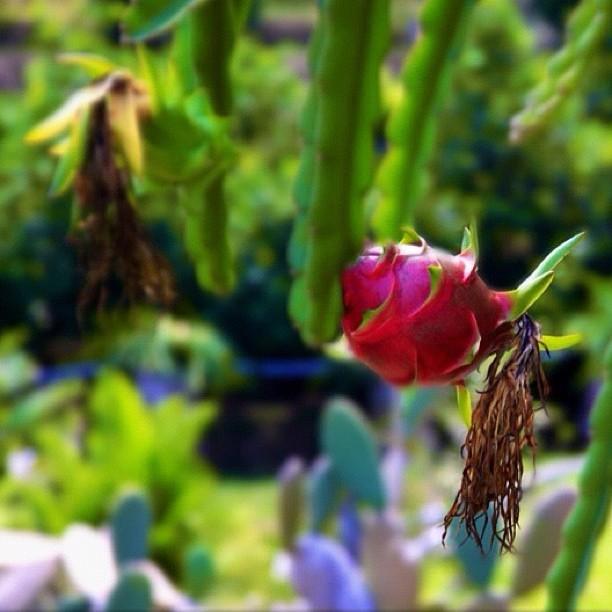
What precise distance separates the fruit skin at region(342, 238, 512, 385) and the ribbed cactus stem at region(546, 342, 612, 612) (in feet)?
0.59

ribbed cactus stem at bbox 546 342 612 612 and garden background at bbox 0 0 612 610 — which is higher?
ribbed cactus stem at bbox 546 342 612 612

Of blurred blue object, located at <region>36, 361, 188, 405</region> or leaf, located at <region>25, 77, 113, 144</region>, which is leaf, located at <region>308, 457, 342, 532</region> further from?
blurred blue object, located at <region>36, 361, 188, 405</region>

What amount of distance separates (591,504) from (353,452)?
0.57 m

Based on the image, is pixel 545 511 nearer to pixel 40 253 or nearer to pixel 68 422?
pixel 68 422

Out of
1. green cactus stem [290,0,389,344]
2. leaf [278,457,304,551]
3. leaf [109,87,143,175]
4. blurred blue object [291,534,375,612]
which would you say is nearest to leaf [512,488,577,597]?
blurred blue object [291,534,375,612]

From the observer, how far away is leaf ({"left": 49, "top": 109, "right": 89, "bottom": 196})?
50cm

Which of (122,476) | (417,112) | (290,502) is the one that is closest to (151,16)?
(417,112)

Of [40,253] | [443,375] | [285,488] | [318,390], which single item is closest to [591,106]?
[318,390]

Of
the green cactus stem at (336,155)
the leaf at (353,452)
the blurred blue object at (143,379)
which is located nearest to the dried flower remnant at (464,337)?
the green cactus stem at (336,155)

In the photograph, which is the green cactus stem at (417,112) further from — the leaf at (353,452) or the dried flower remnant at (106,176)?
the leaf at (353,452)

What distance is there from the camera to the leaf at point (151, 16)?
459 millimetres

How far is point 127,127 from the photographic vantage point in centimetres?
50

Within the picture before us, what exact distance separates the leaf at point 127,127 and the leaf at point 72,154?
15mm

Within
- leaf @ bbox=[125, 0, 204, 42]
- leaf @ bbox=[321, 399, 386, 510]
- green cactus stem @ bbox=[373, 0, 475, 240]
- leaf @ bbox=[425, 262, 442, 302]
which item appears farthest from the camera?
leaf @ bbox=[321, 399, 386, 510]
